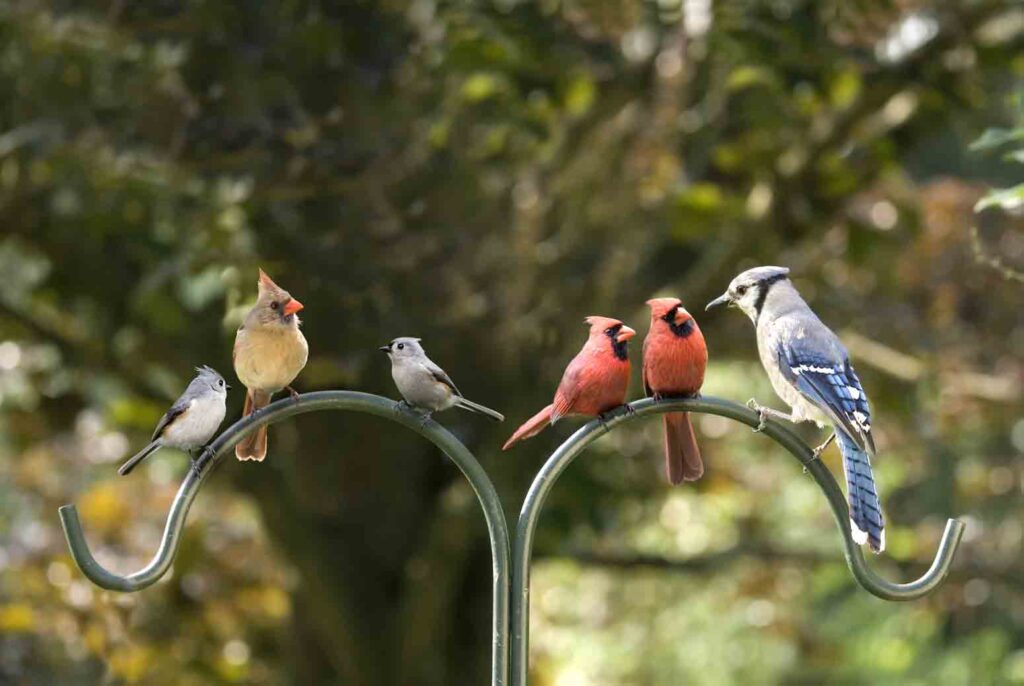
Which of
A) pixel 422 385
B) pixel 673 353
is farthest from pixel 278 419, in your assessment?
pixel 673 353

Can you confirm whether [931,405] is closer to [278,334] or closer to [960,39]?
[960,39]

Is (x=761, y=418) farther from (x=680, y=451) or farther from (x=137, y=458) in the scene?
(x=137, y=458)

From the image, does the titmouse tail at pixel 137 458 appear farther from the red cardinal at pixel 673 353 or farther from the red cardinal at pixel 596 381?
the red cardinal at pixel 673 353

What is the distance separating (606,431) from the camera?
8.38 feet

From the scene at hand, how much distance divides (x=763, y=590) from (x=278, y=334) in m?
7.07

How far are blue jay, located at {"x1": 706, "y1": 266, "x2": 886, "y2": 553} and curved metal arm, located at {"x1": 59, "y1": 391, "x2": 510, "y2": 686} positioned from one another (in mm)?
521

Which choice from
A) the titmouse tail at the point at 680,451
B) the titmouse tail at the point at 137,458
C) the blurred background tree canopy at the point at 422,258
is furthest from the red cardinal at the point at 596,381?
the blurred background tree canopy at the point at 422,258

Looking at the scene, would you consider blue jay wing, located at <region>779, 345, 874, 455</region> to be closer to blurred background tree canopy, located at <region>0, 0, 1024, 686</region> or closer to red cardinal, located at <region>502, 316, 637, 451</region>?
red cardinal, located at <region>502, 316, 637, 451</region>

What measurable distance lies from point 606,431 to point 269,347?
58 cm

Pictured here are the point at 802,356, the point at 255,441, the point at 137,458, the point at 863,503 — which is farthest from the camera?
the point at 802,356

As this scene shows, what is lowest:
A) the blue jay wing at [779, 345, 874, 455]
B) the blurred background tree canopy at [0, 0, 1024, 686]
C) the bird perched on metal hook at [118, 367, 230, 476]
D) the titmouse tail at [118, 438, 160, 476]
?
the titmouse tail at [118, 438, 160, 476]

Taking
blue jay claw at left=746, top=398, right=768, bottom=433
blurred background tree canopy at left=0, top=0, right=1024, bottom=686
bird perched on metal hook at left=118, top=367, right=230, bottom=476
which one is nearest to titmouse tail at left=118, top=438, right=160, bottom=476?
bird perched on metal hook at left=118, top=367, right=230, bottom=476

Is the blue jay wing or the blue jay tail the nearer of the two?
the blue jay tail

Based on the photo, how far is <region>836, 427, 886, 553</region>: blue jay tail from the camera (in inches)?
95.4
